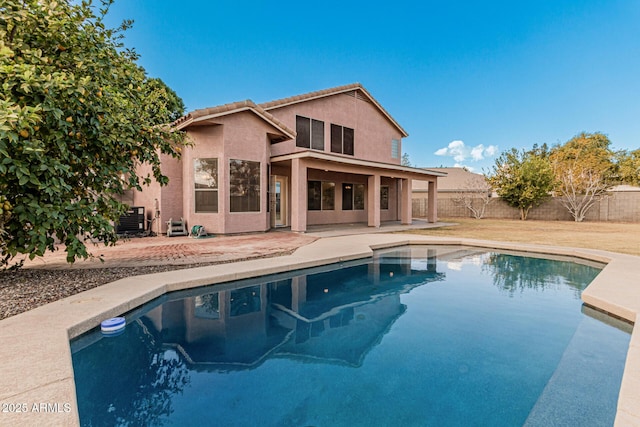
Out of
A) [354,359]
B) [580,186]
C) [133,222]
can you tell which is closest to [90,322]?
[354,359]

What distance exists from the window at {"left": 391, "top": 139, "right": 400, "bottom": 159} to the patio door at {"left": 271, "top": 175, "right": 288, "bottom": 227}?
8.25 meters

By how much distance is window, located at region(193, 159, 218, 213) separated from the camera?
10.9m

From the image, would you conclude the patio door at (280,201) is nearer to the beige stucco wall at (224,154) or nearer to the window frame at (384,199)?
the beige stucco wall at (224,154)

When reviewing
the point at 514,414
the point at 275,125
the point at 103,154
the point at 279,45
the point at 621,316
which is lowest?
the point at 514,414

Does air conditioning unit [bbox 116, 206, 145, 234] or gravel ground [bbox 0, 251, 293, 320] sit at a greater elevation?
air conditioning unit [bbox 116, 206, 145, 234]

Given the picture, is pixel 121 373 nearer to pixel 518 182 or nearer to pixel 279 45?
pixel 279 45

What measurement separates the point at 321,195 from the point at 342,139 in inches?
125

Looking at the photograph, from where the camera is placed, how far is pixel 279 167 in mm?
14109

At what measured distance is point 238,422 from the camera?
2365 mm

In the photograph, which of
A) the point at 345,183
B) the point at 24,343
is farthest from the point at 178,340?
the point at 345,183

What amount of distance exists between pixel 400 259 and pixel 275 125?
6903mm

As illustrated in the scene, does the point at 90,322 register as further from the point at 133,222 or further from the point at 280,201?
the point at 280,201

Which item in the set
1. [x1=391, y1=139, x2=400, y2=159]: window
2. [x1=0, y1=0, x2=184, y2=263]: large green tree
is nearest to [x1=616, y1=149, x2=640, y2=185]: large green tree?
[x1=391, y1=139, x2=400, y2=159]: window

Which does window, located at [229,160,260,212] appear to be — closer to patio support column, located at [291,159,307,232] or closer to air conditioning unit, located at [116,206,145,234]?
patio support column, located at [291,159,307,232]
